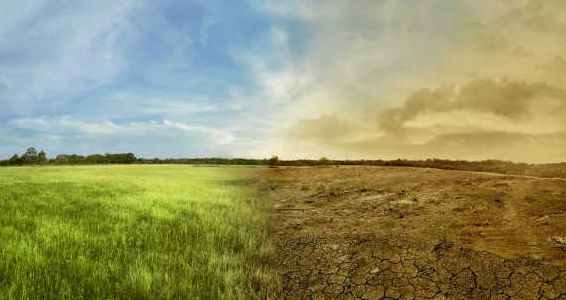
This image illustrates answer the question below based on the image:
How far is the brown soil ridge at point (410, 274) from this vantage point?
346cm

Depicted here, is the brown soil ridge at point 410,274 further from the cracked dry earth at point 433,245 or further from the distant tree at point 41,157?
the distant tree at point 41,157

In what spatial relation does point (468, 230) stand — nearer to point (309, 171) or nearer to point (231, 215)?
point (231, 215)

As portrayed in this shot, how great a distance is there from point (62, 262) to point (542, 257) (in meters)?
7.10

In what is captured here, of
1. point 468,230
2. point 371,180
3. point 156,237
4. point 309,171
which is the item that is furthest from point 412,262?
point 309,171

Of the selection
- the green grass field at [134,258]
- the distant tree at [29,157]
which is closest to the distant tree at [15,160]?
the distant tree at [29,157]

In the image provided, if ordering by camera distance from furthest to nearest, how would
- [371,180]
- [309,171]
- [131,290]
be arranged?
1. [309,171]
2. [371,180]
3. [131,290]

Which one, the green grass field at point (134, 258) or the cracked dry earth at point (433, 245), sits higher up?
the cracked dry earth at point (433, 245)

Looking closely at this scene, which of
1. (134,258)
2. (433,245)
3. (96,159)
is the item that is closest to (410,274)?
(433,245)

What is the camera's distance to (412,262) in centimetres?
418

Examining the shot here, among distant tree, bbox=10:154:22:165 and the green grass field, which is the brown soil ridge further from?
distant tree, bbox=10:154:22:165

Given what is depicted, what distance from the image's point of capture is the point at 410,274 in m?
3.94

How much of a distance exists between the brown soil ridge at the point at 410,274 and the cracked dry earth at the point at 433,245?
0.01 metres

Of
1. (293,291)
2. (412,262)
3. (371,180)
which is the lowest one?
(293,291)

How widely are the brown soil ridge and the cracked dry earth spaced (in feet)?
0.04
